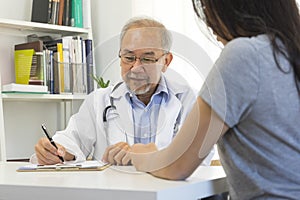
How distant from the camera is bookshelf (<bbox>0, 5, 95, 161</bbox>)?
285 centimetres

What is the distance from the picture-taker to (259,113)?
37.5 inches

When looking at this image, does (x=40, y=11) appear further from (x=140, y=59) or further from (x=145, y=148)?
(x=145, y=148)

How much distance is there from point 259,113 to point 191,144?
148mm

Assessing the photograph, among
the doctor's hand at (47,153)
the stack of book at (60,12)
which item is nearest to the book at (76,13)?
the stack of book at (60,12)

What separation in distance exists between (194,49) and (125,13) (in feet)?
5.55

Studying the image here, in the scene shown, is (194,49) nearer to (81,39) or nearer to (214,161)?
(214,161)

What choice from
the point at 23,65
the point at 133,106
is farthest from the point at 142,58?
the point at 23,65

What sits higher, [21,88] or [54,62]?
[54,62]

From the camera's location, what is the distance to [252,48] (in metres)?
0.94

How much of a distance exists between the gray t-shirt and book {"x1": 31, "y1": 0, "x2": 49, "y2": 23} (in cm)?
219

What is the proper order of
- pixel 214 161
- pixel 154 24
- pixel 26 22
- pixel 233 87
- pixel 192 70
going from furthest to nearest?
pixel 26 22
pixel 154 24
pixel 214 161
pixel 192 70
pixel 233 87

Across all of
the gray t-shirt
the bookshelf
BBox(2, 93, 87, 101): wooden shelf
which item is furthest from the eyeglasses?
the bookshelf

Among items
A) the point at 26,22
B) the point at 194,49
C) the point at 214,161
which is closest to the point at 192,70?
the point at 194,49

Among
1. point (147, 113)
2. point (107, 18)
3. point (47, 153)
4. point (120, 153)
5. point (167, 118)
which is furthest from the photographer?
point (107, 18)
